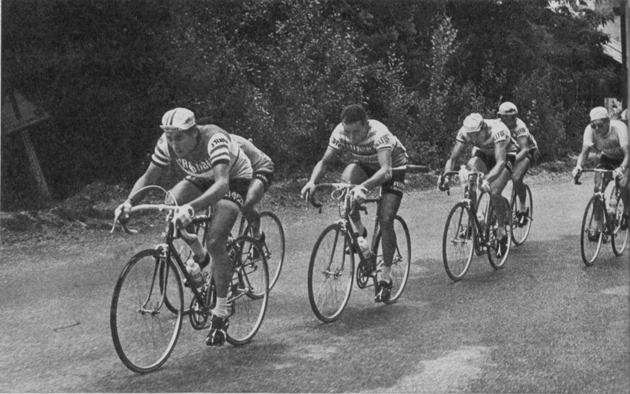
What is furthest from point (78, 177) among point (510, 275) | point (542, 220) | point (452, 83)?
point (542, 220)

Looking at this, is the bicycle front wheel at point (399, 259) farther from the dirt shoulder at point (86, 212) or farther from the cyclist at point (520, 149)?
the cyclist at point (520, 149)

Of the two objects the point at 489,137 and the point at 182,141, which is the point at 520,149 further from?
the point at 182,141

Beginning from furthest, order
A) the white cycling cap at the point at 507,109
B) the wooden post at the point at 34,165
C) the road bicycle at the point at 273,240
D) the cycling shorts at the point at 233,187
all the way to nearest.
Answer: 1. the road bicycle at the point at 273,240
2. the white cycling cap at the point at 507,109
3. the cycling shorts at the point at 233,187
4. the wooden post at the point at 34,165

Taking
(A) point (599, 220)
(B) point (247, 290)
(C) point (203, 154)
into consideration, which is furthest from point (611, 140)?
(C) point (203, 154)

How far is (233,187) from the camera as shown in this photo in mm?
6785

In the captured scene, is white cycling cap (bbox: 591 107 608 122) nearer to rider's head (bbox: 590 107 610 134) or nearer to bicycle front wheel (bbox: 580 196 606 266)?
rider's head (bbox: 590 107 610 134)

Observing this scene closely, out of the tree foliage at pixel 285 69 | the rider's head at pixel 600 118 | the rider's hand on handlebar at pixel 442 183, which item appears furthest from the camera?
the rider's hand on handlebar at pixel 442 183

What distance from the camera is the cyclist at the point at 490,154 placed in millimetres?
8109

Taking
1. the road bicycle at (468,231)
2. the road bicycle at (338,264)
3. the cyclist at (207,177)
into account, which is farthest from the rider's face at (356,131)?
the road bicycle at (468,231)

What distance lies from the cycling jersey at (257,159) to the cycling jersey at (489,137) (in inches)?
71.7

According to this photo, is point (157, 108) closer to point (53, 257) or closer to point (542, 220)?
point (53, 257)

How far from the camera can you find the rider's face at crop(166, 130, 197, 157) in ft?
19.0

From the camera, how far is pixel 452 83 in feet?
23.8

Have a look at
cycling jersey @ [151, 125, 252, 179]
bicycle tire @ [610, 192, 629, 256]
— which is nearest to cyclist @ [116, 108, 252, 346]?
cycling jersey @ [151, 125, 252, 179]
